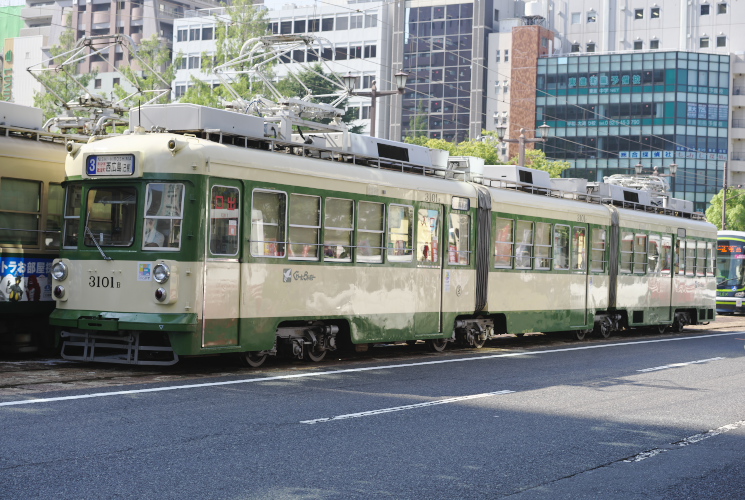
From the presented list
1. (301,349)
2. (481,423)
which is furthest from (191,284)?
(481,423)

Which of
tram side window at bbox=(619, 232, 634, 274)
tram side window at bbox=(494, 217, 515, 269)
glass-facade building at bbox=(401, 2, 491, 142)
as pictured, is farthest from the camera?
glass-facade building at bbox=(401, 2, 491, 142)

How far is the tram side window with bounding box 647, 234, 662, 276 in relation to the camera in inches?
977

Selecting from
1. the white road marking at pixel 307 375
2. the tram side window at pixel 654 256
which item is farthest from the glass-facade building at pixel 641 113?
the white road marking at pixel 307 375

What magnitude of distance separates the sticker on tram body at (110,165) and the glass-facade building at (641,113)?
8105 centimetres

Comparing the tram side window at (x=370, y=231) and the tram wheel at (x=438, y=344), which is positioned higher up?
the tram side window at (x=370, y=231)

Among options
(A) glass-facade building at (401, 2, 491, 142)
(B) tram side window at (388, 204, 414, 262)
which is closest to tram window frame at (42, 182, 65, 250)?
(B) tram side window at (388, 204, 414, 262)

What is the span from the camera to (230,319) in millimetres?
12828

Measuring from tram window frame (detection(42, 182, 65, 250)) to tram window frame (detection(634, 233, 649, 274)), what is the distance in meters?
14.3

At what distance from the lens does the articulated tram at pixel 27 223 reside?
13.8 meters

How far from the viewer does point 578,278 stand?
21.5m

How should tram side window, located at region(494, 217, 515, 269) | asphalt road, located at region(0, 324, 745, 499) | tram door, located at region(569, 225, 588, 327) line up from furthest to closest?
tram door, located at region(569, 225, 588, 327)
tram side window, located at region(494, 217, 515, 269)
asphalt road, located at region(0, 324, 745, 499)

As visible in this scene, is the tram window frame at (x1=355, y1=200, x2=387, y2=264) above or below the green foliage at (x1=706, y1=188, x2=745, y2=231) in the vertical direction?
below

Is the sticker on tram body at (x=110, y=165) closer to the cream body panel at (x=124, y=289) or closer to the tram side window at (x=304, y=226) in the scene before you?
the cream body panel at (x=124, y=289)

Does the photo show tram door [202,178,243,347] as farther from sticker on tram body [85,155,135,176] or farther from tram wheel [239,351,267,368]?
sticker on tram body [85,155,135,176]
